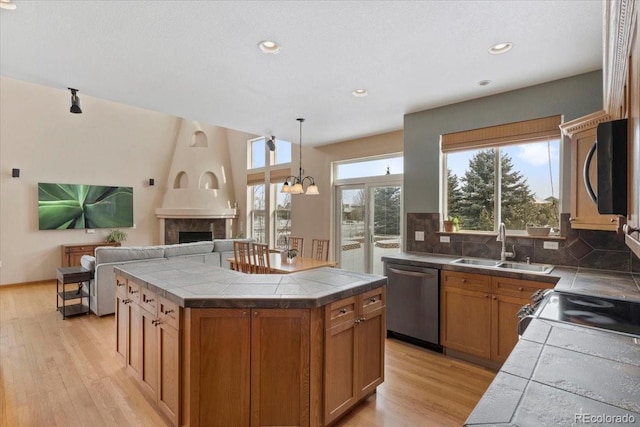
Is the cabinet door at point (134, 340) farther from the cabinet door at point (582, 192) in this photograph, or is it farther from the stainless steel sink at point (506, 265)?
the cabinet door at point (582, 192)

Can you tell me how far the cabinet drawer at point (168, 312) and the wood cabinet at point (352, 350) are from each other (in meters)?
0.95

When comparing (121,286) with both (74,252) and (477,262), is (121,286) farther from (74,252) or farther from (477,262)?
(74,252)

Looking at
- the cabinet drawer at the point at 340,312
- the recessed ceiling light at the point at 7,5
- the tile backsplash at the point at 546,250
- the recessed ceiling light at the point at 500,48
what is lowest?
the cabinet drawer at the point at 340,312

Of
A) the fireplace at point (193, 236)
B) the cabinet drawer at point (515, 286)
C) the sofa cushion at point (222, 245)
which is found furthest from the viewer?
the fireplace at point (193, 236)

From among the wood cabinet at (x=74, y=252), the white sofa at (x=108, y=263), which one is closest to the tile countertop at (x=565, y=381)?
the white sofa at (x=108, y=263)

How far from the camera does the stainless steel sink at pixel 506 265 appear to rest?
288 cm

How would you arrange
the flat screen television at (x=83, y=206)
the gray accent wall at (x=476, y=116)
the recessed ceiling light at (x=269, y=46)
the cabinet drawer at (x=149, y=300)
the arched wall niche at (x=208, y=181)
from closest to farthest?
the cabinet drawer at (x=149, y=300) → the recessed ceiling light at (x=269, y=46) → the gray accent wall at (x=476, y=116) → the flat screen television at (x=83, y=206) → the arched wall niche at (x=208, y=181)

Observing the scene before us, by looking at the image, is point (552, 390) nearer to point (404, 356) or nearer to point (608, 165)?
point (608, 165)

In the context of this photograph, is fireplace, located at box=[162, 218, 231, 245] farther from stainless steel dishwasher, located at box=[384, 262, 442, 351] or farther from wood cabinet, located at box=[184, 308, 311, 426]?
wood cabinet, located at box=[184, 308, 311, 426]

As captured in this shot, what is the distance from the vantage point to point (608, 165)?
4.18ft

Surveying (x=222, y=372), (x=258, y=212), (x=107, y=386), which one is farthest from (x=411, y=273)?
(x=258, y=212)

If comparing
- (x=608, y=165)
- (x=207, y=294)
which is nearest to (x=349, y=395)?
(x=207, y=294)

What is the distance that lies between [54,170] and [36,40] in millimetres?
5548
